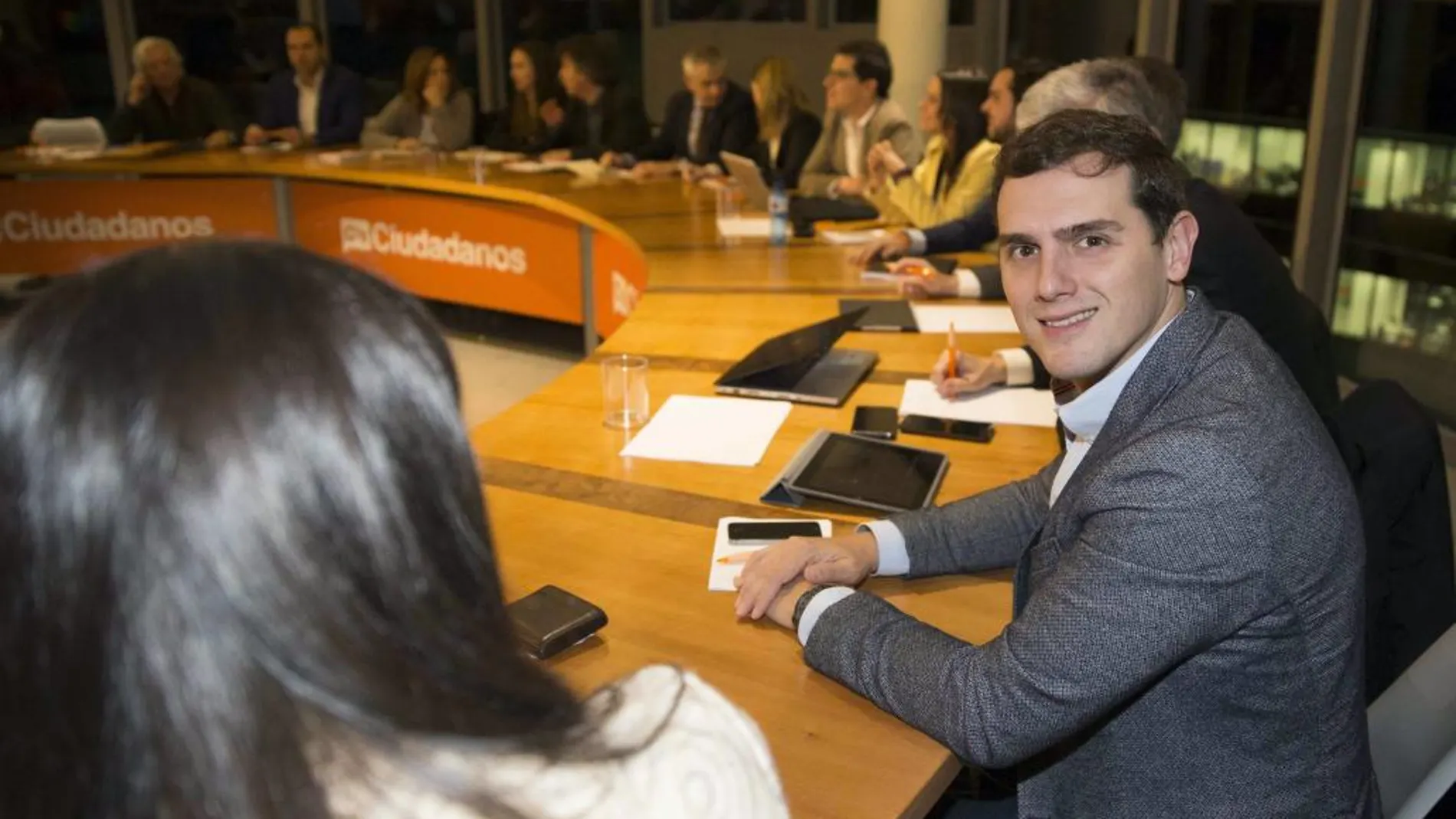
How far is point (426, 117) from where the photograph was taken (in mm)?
6664

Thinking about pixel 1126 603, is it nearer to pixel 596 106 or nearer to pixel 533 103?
pixel 596 106

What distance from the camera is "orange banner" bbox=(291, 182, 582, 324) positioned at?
5363 mm

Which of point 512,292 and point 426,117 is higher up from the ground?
point 426,117

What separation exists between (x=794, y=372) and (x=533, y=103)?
Answer: 4.37 meters

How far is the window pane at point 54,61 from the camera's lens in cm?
788

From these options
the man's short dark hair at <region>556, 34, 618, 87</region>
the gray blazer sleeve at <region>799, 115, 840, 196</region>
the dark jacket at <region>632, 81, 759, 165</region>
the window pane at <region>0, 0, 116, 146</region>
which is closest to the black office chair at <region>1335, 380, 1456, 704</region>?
the gray blazer sleeve at <region>799, 115, 840, 196</region>

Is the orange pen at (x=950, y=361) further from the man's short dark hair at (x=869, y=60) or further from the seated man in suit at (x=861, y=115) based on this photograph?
the man's short dark hair at (x=869, y=60)

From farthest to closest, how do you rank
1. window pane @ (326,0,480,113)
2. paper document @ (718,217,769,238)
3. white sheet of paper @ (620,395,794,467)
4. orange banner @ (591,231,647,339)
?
1. window pane @ (326,0,480,113)
2. orange banner @ (591,231,647,339)
3. paper document @ (718,217,769,238)
4. white sheet of paper @ (620,395,794,467)

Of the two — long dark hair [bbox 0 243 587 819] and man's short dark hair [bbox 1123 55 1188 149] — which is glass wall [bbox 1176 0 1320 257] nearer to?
man's short dark hair [bbox 1123 55 1188 149]

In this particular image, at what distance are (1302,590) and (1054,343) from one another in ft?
1.35

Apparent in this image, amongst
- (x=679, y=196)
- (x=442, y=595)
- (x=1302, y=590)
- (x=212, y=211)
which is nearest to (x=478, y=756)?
(x=442, y=595)

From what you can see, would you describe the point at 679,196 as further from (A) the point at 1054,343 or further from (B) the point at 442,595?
(B) the point at 442,595

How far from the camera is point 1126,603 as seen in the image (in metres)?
1.17

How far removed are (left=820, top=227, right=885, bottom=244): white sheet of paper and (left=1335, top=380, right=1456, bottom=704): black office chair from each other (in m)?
2.19
